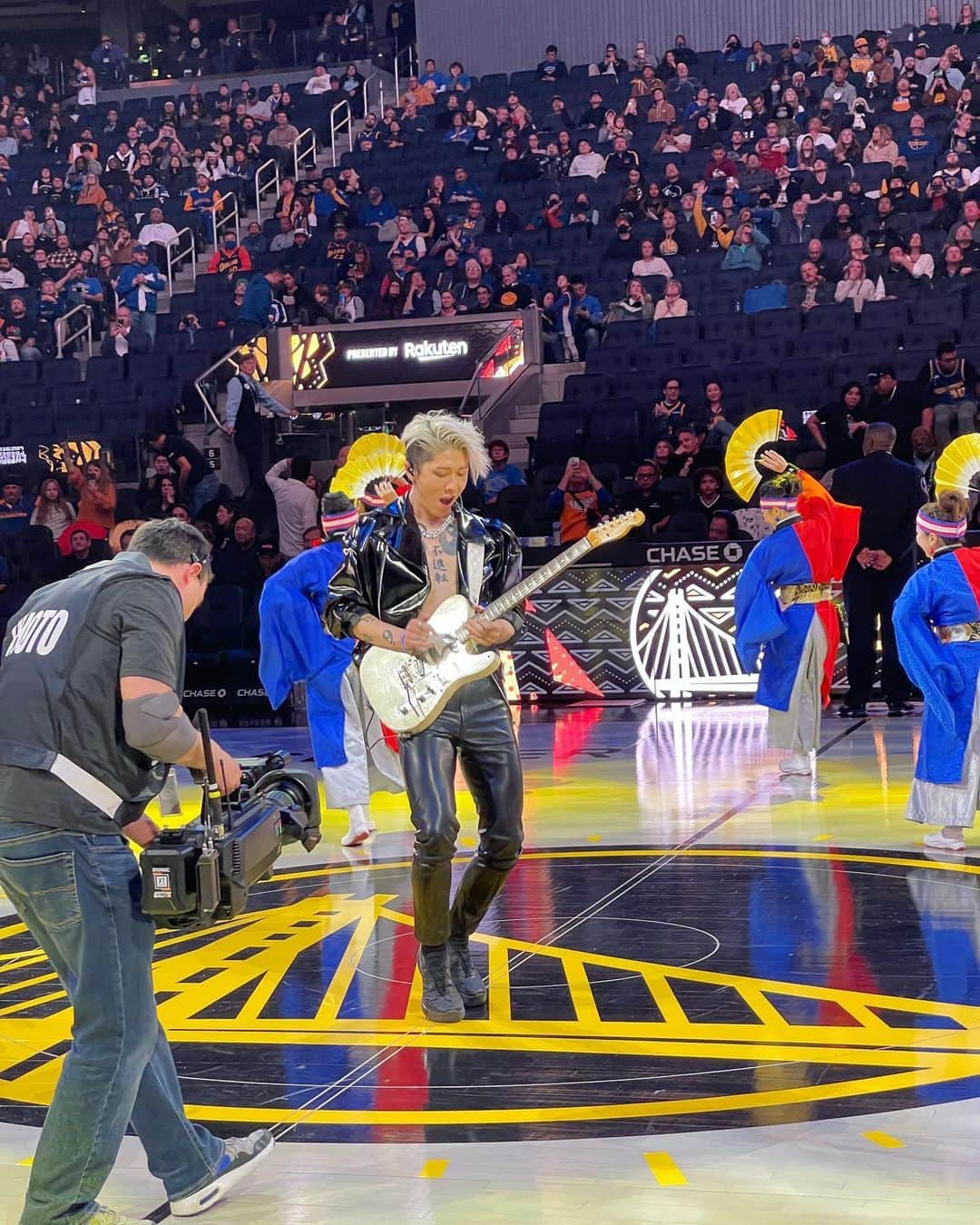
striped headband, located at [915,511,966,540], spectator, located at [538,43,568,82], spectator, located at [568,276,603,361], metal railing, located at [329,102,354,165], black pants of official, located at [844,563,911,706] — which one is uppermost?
spectator, located at [538,43,568,82]

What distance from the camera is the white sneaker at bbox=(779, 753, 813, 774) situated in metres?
9.53

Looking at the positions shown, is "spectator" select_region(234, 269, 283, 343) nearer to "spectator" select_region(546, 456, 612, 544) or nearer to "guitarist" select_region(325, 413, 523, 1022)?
"spectator" select_region(546, 456, 612, 544)

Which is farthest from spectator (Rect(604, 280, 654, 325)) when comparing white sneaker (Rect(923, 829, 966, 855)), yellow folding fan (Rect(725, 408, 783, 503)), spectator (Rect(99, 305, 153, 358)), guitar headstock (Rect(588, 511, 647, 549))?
guitar headstock (Rect(588, 511, 647, 549))

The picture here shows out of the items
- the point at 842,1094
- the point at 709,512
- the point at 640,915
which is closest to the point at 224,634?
the point at 709,512

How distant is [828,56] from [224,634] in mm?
10884

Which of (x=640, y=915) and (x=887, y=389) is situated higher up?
(x=887, y=389)

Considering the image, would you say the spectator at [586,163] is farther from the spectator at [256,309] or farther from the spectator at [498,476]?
the spectator at [498,476]

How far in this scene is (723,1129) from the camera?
3.90m

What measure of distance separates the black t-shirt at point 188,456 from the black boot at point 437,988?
12.0m

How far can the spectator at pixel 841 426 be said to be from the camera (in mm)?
13664

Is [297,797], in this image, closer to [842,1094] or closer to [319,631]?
[842,1094]

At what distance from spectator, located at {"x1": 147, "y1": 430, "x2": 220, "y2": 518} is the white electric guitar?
37.4 ft

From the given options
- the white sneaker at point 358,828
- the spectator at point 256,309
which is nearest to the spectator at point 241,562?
the spectator at point 256,309

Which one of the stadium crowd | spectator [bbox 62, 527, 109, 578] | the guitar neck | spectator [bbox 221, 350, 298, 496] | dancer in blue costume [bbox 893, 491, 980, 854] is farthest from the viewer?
spectator [bbox 221, 350, 298, 496]
